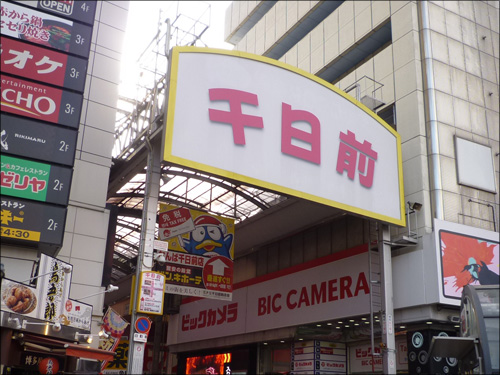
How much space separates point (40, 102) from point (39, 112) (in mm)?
304

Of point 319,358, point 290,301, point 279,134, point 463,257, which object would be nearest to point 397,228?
point 463,257

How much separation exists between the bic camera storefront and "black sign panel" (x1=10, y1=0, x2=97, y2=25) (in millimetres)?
3640

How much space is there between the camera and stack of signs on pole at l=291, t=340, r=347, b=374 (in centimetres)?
2495

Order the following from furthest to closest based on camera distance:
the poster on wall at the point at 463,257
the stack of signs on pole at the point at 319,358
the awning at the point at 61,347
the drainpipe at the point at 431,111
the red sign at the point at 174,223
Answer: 1. the stack of signs on pole at the point at 319,358
2. the drainpipe at the point at 431,111
3. the red sign at the point at 174,223
4. the poster on wall at the point at 463,257
5. the awning at the point at 61,347

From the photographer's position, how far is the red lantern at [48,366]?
591 inches

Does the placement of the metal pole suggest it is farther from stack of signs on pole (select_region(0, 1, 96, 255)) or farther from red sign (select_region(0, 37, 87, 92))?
red sign (select_region(0, 37, 87, 92))

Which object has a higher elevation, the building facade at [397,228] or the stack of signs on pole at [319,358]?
the building facade at [397,228]

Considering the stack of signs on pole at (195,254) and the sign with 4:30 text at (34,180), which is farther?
the stack of signs on pole at (195,254)

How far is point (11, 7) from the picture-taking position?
1641 centimetres

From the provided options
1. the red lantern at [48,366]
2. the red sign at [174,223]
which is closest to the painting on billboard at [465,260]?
the red sign at [174,223]

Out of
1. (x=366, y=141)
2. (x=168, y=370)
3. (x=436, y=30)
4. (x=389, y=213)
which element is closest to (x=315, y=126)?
(x=366, y=141)

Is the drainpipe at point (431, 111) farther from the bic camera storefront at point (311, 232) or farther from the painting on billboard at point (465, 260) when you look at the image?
the bic camera storefront at point (311, 232)

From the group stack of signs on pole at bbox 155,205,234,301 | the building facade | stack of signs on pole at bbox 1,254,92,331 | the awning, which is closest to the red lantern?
the awning

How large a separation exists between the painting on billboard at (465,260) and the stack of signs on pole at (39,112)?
12.8m
